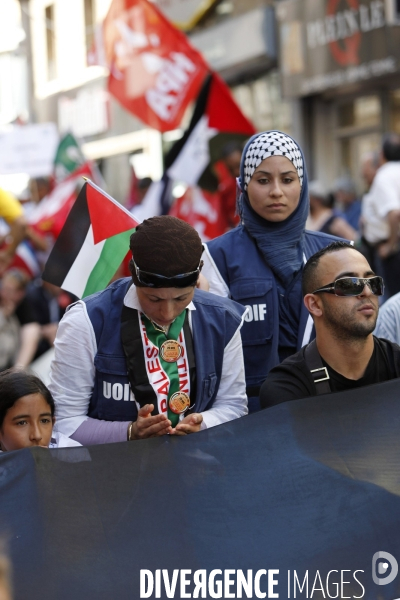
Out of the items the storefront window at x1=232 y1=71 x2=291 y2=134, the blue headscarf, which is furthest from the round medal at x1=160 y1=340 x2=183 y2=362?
the storefront window at x1=232 y1=71 x2=291 y2=134

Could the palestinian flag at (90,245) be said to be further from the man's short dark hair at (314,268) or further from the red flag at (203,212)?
the red flag at (203,212)

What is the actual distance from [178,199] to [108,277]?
4820 millimetres

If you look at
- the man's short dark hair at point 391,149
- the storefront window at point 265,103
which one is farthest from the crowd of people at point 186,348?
the storefront window at point 265,103

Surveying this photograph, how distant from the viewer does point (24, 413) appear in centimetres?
382

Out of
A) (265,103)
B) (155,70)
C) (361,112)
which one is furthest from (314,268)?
(265,103)

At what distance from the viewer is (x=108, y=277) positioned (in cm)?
447

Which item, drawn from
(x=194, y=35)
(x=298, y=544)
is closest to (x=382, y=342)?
(x=298, y=544)

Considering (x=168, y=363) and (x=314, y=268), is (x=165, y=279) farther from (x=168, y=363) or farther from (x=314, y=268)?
(x=314, y=268)

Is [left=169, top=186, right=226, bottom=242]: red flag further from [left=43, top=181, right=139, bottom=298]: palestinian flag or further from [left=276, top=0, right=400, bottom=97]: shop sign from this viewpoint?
[left=276, top=0, right=400, bottom=97]: shop sign

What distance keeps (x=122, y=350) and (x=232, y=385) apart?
412mm

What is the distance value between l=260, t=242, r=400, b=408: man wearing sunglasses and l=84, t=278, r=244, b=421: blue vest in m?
0.21

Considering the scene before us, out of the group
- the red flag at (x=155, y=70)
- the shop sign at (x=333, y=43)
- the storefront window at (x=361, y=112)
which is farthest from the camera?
the storefront window at (x=361, y=112)

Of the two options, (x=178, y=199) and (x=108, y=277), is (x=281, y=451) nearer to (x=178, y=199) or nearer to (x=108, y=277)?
(x=108, y=277)

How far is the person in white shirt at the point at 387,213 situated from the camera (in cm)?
768
